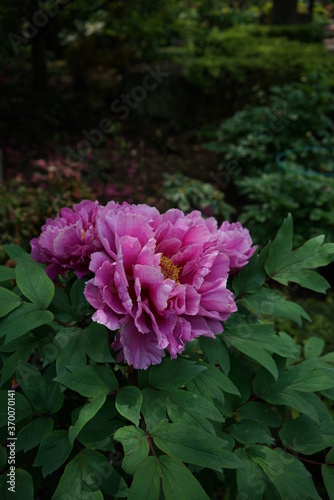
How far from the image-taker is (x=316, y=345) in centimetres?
171

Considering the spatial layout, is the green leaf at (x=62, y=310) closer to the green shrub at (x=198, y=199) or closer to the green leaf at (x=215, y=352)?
the green leaf at (x=215, y=352)

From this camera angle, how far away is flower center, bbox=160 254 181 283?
1245 millimetres

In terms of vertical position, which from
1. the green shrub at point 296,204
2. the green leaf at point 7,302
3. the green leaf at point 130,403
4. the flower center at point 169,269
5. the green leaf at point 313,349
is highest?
the flower center at point 169,269

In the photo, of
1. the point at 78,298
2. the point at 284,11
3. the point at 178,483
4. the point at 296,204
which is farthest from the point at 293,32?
the point at 178,483

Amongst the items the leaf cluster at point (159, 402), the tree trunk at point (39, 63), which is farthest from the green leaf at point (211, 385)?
the tree trunk at point (39, 63)

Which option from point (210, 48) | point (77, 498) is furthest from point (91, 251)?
point (210, 48)

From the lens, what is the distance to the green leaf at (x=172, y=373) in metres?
1.16

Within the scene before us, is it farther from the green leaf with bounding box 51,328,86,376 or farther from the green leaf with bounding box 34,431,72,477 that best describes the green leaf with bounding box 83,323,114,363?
the green leaf with bounding box 34,431,72,477

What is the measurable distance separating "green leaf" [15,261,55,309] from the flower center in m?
0.25

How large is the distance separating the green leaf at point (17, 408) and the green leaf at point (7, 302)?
169mm

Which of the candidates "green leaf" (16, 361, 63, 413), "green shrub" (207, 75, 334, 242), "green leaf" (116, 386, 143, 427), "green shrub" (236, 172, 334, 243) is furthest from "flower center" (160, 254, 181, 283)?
"green shrub" (207, 75, 334, 242)

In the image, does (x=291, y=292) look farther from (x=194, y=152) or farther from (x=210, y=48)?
(x=210, y=48)

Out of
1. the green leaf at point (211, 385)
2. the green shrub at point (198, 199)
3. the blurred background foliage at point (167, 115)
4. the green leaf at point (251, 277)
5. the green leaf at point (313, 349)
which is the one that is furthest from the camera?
the green shrub at point (198, 199)

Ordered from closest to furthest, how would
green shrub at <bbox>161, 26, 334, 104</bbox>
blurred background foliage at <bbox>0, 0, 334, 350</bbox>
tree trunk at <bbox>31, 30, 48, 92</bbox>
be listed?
blurred background foliage at <bbox>0, 0, 334, 350</bbox>, green shrub at <bbox>161, 26, 334, 104</bbox>, tree trunk at <bbox>31, 30, 48, 92</bbox>
